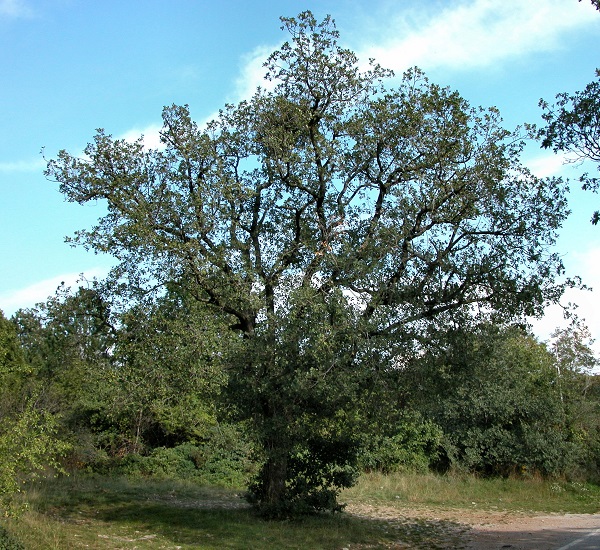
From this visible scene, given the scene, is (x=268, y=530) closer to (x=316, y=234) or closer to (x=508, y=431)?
(x=316, y=234)

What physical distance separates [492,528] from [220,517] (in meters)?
7.88

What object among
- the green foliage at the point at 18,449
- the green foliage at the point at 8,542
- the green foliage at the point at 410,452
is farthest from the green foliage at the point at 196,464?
the green foliage at the point at 18,449

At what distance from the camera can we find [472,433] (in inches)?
1120

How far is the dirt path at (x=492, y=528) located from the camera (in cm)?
1397

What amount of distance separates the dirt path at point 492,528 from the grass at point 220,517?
14 cm

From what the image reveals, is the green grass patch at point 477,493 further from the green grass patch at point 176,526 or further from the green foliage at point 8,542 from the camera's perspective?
the green foliage at point 8,542

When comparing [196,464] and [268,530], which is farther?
[196,464]

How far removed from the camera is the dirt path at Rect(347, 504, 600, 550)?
14.0 m

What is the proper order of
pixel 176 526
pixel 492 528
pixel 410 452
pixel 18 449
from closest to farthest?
pixel 18 449 < pixel 176 526 < pixel 492 528 < pixel 410 452

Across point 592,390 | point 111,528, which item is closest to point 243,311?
point 111,528

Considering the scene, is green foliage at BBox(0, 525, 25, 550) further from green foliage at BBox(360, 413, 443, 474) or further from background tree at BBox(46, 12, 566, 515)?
green foliage at BBox(360, 413, 443, 474)

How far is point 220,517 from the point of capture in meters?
15.0

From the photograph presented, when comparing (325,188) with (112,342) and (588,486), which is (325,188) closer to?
(112,342)

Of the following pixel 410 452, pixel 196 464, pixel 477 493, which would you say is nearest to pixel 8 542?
pixel 196 464
